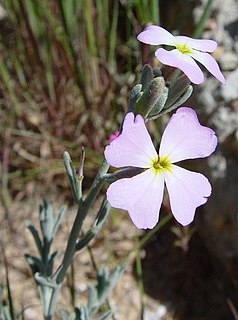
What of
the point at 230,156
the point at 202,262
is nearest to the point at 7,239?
the point at 202,262

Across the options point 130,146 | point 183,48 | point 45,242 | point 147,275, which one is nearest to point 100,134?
point 147,275

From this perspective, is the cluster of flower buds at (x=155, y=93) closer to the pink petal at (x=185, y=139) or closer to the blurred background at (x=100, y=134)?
the pink petal at (x=185, y=139)

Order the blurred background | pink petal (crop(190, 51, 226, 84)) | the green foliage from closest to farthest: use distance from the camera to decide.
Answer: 1. pink petal (crop(190, 51, 226, 84))
2. the green foliage
3. the blurred background

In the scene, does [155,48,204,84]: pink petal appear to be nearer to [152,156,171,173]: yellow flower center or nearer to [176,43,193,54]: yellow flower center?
[176,43,193,54]: yellow flower center

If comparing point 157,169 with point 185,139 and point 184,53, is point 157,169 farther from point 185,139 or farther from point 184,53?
point 184,53

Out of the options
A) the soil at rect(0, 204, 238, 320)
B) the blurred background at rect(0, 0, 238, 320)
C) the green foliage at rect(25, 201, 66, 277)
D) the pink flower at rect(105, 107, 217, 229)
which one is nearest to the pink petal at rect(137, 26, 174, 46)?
the pink flower at rect(105, 107, 217, 229)

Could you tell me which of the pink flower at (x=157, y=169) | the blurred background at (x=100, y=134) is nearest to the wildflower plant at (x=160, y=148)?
the pink flower at (x=157, y=169)
